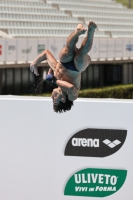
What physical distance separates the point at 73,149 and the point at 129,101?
1.36m

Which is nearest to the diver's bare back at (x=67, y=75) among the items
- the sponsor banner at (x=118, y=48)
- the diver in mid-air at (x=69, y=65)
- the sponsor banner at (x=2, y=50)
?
the diver in mid-air at (x=69, y=65)

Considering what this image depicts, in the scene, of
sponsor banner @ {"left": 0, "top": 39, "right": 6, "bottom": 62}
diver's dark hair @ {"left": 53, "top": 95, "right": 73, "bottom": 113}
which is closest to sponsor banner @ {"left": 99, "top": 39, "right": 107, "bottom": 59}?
sponsor banner @ {"left": 0, "top": 39, "right": 6, "bottom": 62}

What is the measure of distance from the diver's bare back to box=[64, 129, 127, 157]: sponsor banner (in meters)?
1.64

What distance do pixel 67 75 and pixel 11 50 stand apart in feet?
66.4

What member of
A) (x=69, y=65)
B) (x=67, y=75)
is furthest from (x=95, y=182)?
(x=69, y=65)

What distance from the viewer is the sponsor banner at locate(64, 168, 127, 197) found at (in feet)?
34.8

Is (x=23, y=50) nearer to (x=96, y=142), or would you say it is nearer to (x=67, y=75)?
(x=96, y=142)

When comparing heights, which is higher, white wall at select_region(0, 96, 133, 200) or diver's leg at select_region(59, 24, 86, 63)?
diver's leg at select_region(59, 24, 86, 63)

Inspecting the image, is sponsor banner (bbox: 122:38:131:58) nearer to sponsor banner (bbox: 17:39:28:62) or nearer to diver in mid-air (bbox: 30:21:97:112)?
sponsor banner (bbox: 17:39:28:62)

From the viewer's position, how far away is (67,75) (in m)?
8.97

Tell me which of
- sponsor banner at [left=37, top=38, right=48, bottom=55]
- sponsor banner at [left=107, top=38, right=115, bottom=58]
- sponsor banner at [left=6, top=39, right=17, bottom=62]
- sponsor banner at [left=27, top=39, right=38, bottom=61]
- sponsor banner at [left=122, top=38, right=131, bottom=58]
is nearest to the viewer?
sponsor banner at [left=6, top=39, right=17, bottom=62]

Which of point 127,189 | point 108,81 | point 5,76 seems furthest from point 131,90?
Result: point 127,189

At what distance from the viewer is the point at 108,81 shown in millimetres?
39219

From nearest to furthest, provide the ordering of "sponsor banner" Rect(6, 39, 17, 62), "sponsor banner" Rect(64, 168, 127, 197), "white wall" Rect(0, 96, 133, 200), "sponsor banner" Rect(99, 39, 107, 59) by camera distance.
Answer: "white wall" Rect(0, 96, 133, 200), "sponsor banner" Rect(64, 168, 127, 197), "sponsor banner" Rect(6, 39, 17, 62), "sponsor banner" Rect(99, 39, 107, 59)
